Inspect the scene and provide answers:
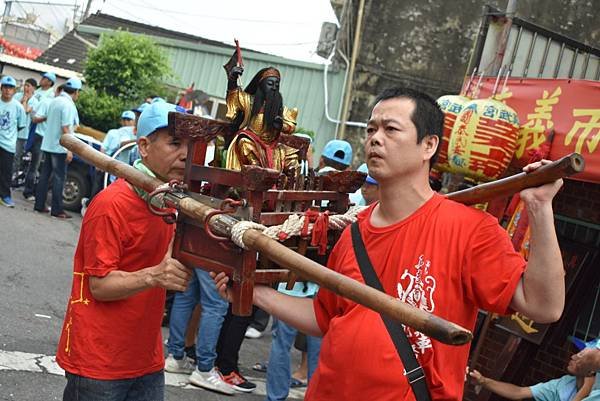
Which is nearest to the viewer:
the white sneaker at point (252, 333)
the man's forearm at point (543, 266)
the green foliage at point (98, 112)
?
the man's forearm at point (543, 266)

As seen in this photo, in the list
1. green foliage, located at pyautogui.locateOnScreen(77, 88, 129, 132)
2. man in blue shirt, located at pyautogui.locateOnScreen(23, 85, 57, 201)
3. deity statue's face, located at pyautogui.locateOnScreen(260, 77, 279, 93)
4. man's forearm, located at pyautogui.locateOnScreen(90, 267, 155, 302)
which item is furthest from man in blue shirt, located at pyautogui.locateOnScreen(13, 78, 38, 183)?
deity statue's face, located at pyautogui.locateOnScreen(260, 77, 279, 93)

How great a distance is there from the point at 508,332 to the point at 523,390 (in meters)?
1.31

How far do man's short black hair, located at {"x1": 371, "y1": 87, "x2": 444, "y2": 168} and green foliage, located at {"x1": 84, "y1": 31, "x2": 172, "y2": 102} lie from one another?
14478 millimetres

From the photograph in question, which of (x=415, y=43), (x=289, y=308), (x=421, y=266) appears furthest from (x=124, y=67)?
(x=421, y=266)

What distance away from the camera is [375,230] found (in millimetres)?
2924

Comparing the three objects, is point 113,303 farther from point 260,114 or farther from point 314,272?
point 314,272

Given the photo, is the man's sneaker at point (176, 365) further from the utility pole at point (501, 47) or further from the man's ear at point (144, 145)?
the utility pole at point (501, 47)

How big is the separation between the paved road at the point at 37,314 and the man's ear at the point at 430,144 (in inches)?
140

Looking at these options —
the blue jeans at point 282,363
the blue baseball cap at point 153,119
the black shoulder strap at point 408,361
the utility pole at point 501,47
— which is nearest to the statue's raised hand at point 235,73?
the blue baseball cap at point 153,119

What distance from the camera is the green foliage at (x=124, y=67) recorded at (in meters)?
16.9

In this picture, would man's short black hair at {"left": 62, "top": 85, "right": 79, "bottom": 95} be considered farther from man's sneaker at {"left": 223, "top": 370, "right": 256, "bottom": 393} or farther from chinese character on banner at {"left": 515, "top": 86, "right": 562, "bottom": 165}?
chinese character on banner at {"left": 515, "top": 86, "right": 562, "bottom": 165}

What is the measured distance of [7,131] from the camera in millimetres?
11773

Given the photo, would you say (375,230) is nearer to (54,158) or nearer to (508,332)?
(508,332)

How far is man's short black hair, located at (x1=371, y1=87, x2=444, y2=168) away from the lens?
2.88m
